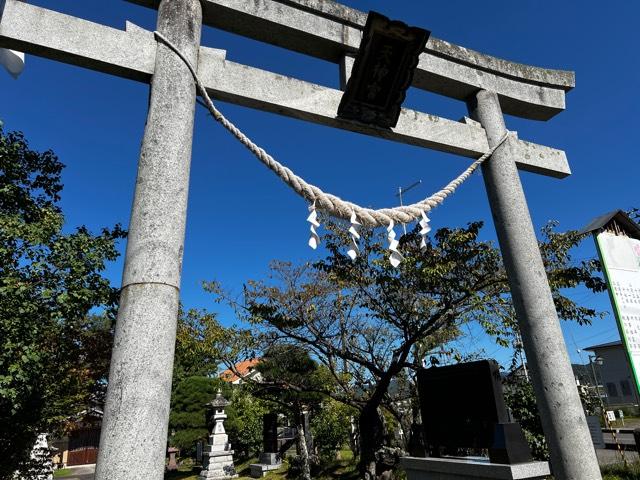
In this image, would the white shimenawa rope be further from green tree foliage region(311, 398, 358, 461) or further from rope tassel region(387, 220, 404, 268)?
green tree foliage region(311, 398, 358, 461)

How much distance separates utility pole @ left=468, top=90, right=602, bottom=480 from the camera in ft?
10.0

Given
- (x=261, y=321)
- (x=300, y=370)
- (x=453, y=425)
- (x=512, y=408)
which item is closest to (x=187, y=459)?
(x=300, y=370)

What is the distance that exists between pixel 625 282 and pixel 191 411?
20.1 m

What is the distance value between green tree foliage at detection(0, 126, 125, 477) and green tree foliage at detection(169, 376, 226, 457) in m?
13.0

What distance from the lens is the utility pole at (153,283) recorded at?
6.27 ft

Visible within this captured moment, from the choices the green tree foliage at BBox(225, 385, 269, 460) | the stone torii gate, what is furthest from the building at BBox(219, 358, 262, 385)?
the stone torii gate

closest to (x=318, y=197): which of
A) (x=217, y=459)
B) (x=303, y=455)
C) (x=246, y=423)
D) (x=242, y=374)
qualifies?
(x=242, y=374)

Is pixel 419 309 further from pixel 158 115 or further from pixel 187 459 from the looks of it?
pixel 187 459

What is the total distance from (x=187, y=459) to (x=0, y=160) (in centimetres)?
2257

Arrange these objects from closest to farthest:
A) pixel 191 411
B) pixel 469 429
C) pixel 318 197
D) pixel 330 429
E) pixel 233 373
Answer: pixel 318 197
pixel 469 429
pixel 233 373
pixel 330 429
pixel 191 411

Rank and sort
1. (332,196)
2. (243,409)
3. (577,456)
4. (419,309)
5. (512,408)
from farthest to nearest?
(243,409) < (512,408) < (419,309) < (577,456) < (332,196)

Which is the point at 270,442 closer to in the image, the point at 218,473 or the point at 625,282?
the point at 218,473

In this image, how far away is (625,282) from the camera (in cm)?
351

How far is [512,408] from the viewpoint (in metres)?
9.02
